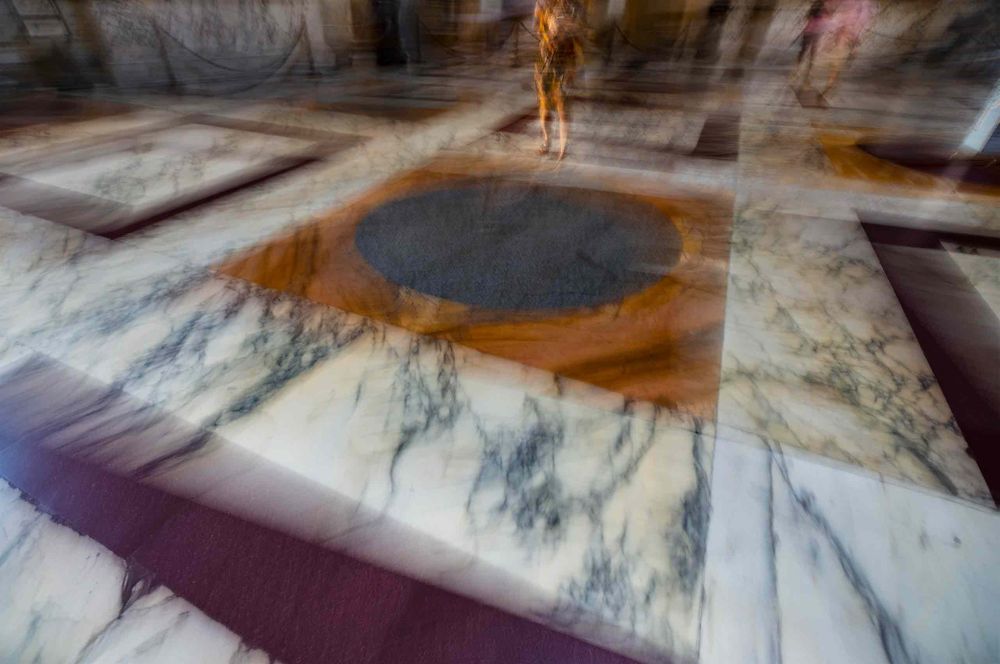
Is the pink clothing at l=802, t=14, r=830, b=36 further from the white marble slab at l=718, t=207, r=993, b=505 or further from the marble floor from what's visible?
the white marble slab at l=718, t=207, r=993, b=505

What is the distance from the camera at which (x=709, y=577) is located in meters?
1.18

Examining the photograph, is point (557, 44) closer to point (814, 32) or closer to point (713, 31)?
point (814, 32)

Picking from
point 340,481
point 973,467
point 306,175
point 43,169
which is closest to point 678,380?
point 973,467

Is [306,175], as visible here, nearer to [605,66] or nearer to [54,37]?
[54,37]

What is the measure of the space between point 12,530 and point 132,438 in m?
0.33

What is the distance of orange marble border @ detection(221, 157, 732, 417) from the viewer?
1.79m

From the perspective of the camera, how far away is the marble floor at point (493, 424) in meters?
1.11

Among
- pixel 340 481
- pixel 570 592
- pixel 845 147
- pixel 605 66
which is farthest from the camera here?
pixel 605 66

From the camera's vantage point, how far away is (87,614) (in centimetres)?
109

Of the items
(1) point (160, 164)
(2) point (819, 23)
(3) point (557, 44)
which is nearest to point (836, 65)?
(2) point (819, 23)

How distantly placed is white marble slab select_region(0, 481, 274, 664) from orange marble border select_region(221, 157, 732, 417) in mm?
1167

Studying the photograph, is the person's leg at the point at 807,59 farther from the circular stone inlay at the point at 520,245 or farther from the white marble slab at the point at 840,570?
the white marble slab at the point at 840,570

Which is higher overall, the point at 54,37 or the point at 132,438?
the point at 54,37

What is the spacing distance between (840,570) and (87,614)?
179cm
